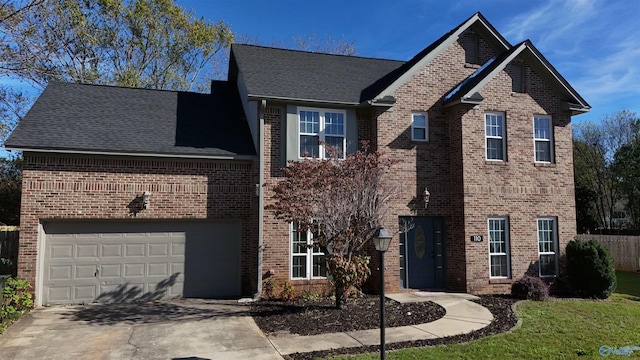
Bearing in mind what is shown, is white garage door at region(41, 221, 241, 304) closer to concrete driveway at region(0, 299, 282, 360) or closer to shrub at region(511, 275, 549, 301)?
concrete driveway at region(0, 299, 282, 360)

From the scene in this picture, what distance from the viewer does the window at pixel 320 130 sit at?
485 inches

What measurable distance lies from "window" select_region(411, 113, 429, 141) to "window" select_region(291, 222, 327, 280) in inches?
175

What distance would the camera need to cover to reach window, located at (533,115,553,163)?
45.2 ft

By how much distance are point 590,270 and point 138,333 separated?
38.9 feet

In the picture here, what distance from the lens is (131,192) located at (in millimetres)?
11539

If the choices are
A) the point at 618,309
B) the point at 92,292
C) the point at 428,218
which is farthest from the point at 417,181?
the point at 92,292

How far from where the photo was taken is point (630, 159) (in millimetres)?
27891

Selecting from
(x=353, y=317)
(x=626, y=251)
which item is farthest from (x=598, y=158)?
(x=353, y=317)

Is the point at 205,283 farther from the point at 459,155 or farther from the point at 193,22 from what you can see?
the point at 193,22

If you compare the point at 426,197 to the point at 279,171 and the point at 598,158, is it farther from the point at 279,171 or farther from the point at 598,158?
the point at 598,158

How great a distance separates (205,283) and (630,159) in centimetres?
2814

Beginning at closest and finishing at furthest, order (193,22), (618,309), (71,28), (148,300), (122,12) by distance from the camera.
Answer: (618,309), (148,300), (71,28), (122,12), (193,22)

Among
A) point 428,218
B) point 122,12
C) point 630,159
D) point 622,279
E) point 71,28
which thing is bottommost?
point 622,279

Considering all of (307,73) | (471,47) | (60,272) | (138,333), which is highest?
(471,47)
